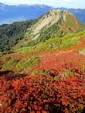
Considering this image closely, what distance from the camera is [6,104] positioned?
21047 mm

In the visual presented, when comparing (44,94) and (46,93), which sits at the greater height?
(44,94)

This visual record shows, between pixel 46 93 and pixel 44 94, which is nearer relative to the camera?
pixel 44 94

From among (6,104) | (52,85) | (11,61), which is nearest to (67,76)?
(52,85)

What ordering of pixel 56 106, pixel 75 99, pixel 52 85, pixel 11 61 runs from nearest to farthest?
pixel 56 106, pixel 75 99, pixel 52 85, pixel 11 61

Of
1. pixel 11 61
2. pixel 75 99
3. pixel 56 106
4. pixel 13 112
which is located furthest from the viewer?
pixel 11 61

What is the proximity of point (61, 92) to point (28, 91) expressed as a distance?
10.5ft

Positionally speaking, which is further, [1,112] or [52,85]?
[52,85]

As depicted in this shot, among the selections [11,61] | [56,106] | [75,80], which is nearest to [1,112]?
[56,106]

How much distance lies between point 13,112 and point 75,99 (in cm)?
610

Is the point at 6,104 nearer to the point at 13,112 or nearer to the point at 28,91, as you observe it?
the point at 13,112

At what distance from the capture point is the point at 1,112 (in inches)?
806

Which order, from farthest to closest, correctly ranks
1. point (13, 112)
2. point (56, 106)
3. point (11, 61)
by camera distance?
point (11, 61) → point (56, 106) → point (13, 112)

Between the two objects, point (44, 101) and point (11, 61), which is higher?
point (44, 101)

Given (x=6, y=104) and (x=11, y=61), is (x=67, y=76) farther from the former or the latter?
(x=11, y=61)
